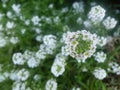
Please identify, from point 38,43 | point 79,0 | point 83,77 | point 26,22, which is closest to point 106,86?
point 83,77

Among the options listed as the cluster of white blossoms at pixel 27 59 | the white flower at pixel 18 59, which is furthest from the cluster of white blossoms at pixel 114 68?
the white flower at pixel 18 59

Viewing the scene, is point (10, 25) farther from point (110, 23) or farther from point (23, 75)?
point (110, 23)

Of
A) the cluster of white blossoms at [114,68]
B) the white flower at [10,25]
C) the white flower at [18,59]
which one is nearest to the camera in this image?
the cluster of white blossoms at [114,68]

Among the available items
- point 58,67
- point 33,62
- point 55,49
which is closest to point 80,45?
point 58,67

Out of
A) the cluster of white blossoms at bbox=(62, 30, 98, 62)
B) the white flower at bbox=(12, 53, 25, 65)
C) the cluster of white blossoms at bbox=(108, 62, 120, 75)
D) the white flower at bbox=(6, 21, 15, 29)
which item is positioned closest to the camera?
the cluster of white blossoms at bbox=(62, 30, 98, 62)

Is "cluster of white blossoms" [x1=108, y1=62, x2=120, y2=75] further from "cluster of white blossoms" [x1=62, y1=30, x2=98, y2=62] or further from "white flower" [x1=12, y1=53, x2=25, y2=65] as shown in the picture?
"white flower" [x1=12, y1=53, x2=25, y2=65]

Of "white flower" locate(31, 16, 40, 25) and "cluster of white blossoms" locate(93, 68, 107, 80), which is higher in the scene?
"white flower" locate(31, 16, 40, 25)

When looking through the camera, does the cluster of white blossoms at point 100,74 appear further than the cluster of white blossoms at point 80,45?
Yes

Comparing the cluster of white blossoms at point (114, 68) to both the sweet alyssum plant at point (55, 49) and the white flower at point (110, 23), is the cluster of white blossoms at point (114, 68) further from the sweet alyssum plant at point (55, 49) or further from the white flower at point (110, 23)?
the white flower at point (110, 23)

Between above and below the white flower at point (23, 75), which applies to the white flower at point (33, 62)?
above

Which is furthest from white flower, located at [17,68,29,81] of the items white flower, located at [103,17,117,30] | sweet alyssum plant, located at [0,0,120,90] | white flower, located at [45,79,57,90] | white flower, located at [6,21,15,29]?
white flower, located at [103,17,117,30]
